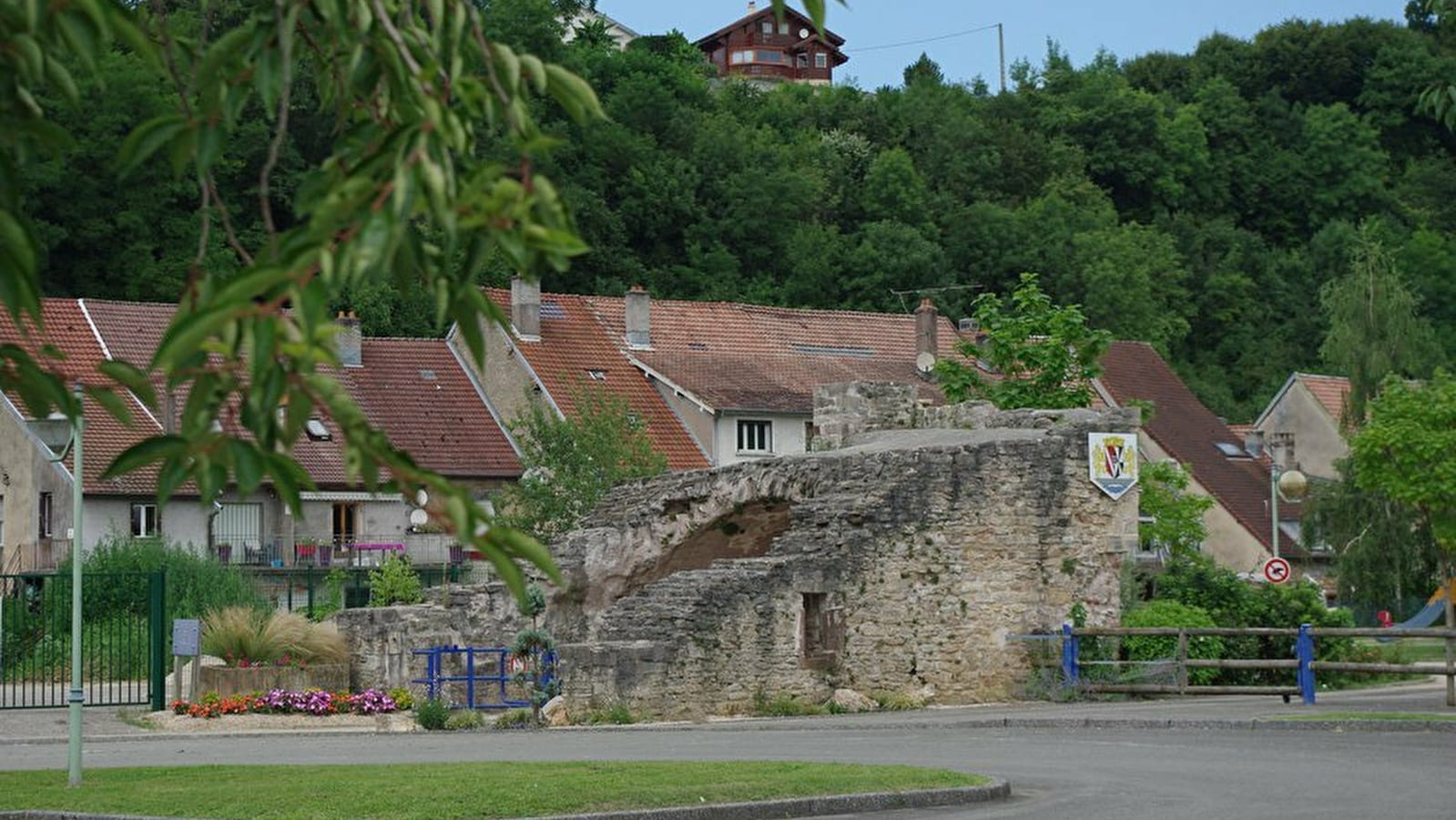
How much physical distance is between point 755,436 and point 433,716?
3140 centimetres

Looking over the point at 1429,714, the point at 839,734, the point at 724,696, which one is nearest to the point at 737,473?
the point at 724,696

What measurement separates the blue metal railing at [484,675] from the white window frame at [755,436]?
26.3m

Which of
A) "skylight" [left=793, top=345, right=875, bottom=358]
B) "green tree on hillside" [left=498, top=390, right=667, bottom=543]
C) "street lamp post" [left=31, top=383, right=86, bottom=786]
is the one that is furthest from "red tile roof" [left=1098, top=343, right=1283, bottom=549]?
"street lamp post" [left=31, top=383, right=86, bottom=786]

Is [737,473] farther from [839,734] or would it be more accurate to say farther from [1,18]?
[1,18]

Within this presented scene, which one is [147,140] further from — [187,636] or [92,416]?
[92,416]

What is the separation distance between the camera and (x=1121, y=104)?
330ft

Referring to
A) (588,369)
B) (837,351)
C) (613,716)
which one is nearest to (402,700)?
(613,716)

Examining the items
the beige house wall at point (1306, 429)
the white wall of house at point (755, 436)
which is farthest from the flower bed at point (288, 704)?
the beige house wall at point (1306, 429)

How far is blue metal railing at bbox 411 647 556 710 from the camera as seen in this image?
27750mm

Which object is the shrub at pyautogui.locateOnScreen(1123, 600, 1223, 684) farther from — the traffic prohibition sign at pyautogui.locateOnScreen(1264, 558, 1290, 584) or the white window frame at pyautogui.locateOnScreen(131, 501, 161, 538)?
the white window frame at pyautogui.locateOnScreen(131, 501, 161, 538)

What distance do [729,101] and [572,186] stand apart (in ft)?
89.4

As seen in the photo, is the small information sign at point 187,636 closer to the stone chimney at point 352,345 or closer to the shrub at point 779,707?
the shrub at point 779,707

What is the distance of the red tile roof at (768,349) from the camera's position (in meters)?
58.0

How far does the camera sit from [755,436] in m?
57.2
